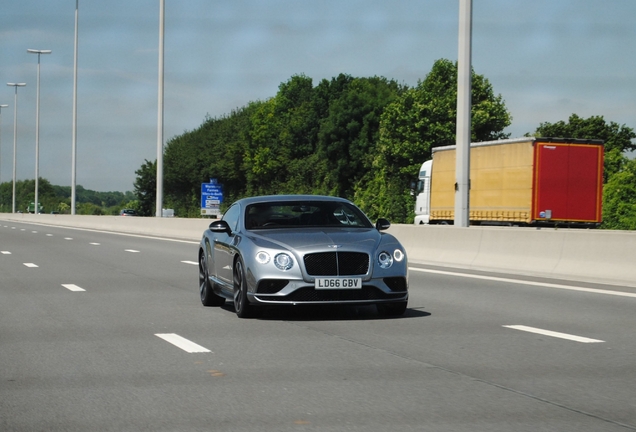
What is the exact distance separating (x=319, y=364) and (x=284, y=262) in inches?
120

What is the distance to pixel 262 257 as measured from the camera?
1133 cm

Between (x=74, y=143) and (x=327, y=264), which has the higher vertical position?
(x=74, y=143)

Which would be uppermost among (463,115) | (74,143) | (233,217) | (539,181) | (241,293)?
(74,143)

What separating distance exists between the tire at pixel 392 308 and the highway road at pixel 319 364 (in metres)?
0.12

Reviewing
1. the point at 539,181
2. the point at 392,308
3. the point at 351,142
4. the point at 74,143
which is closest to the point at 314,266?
the point at 392,308

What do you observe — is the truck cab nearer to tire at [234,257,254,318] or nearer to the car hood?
the car hood

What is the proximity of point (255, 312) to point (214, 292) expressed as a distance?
1.54m

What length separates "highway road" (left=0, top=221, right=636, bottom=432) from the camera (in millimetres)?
6184

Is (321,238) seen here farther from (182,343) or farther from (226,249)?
(182,343)

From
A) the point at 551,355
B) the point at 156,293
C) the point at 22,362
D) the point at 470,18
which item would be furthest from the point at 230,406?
the point at 470,18

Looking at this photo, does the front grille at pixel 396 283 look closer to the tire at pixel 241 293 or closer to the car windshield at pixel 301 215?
the car windshield at pixel 301 215

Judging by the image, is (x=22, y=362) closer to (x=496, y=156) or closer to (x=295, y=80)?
(x=496, y=156)

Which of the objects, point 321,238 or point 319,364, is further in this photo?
point 321,238

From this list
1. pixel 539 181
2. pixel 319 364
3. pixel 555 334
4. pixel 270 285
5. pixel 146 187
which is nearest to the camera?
pixel 319 364
